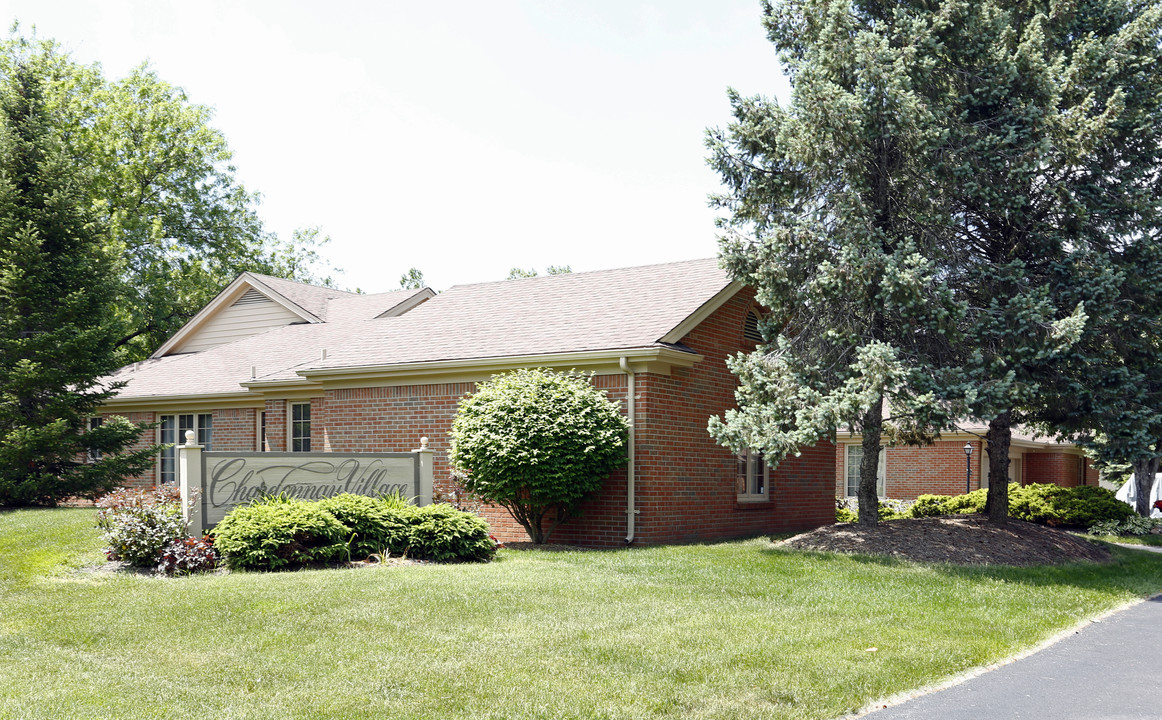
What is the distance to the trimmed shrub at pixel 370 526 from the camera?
13.8 m

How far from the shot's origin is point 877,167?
16.3 m

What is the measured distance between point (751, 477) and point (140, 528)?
11.6 metres

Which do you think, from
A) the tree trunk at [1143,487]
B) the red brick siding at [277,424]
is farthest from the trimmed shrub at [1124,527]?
the red brick siding at [277,424]

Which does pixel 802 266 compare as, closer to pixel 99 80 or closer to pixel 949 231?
pixel 949 231

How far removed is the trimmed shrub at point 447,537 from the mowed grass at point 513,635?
59cm

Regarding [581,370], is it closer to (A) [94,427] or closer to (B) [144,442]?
(B) [144,442]

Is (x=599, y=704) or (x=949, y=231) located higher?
(x=949, y=231)

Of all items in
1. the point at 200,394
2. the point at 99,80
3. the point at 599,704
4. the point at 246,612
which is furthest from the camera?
the point at 99,80

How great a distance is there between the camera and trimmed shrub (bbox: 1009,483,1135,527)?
24.7 m

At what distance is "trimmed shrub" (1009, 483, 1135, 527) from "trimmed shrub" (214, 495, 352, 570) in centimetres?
1895

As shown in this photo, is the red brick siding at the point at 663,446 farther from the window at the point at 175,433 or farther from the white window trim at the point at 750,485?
the window at the point at 175,433

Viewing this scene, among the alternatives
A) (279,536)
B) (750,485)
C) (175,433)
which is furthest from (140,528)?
(175,433)

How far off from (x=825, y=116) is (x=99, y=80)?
1482 inches

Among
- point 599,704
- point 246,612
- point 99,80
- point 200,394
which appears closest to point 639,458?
point 246,612
